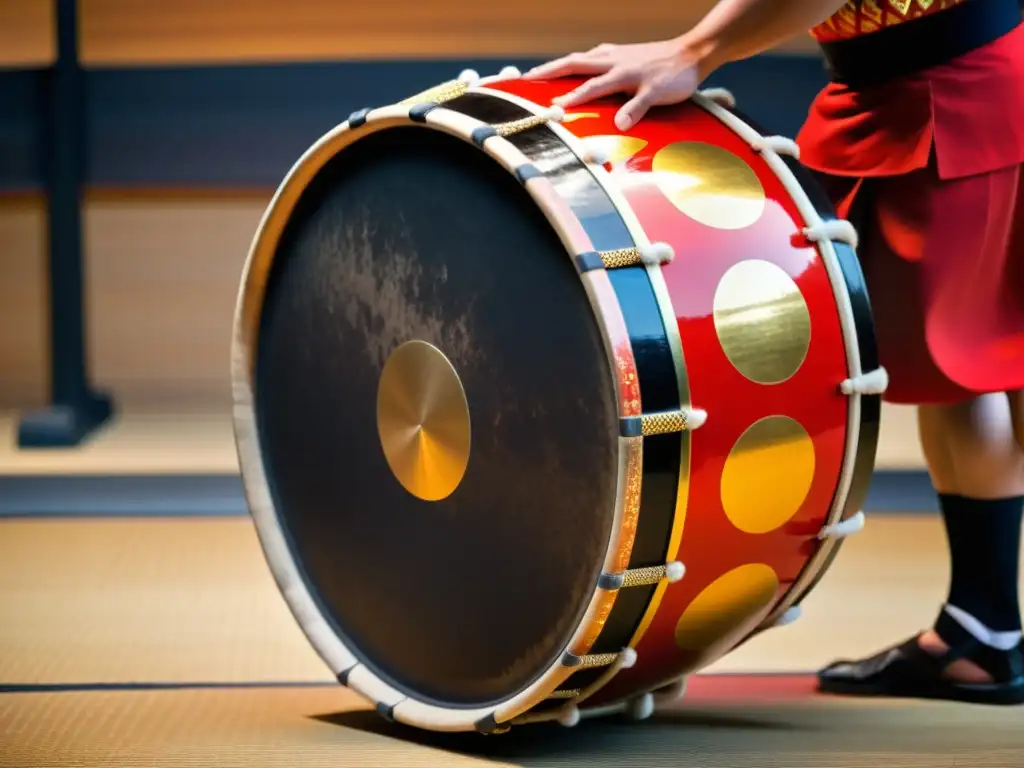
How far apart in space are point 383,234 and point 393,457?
0.69ft

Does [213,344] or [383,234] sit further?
[213,344]

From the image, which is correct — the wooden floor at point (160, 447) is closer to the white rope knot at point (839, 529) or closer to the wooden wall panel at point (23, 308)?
the wooden wall panel at point (23, 308)

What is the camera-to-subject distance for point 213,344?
3.44 m

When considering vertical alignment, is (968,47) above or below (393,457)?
above

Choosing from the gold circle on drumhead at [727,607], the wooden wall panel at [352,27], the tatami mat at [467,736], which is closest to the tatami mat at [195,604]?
the tatami mat at [467,736]

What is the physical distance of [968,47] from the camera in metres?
1.41

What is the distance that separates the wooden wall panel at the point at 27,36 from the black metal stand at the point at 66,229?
0.8 inches

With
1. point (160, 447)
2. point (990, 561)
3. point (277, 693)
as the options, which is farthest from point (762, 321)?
point (160, 447)

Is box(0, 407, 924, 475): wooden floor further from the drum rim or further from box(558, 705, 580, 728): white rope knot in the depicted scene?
box(558, 705, 580, 728): white rope knot

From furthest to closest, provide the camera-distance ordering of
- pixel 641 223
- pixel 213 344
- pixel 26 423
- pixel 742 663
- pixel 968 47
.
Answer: pixel 213 344, pixel 26 423, pixel 742 663, pixel 968 47, pixel 641 223

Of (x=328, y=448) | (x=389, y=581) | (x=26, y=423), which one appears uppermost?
(x=328, y=448)

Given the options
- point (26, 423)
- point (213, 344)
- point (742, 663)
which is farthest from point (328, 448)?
point (213, 344)

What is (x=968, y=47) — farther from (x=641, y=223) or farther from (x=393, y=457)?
(x=393, y=457)

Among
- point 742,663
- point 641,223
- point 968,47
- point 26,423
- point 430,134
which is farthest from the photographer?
point 26,423
